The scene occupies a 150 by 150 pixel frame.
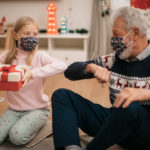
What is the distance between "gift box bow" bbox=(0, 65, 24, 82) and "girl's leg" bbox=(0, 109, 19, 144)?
331 millimetres

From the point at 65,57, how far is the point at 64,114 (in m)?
2.27

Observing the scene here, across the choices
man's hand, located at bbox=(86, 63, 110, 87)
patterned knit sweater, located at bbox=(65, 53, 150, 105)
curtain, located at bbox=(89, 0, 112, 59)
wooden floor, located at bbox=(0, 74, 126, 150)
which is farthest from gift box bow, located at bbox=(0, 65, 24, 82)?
curtain, located at bbox=(89, 0, 112, 59)

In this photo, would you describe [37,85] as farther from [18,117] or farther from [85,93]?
[85,93]

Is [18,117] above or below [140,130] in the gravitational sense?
below

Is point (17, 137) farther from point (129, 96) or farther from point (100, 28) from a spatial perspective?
point (100, 28)

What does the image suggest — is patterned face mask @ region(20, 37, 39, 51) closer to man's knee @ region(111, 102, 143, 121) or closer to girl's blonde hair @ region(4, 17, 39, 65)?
girl's blonde hair @ region(4, 17, 39, 65)

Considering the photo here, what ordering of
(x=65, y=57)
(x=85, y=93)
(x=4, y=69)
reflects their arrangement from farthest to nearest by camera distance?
(x=65, y=57), (x=85, y=93), (x=4, y=69)

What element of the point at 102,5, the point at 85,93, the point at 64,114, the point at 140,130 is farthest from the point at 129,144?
the point at 102,5

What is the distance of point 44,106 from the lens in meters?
1.59

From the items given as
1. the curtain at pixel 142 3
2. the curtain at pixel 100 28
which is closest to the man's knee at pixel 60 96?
the curtain at pixel 142 3

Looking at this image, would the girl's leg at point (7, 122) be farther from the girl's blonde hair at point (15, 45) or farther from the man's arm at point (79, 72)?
the man's arm at point (79, 72)

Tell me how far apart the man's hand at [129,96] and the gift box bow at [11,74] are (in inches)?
24.4

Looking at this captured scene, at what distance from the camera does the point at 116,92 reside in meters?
1.22

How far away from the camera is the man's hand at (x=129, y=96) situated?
887 mm
